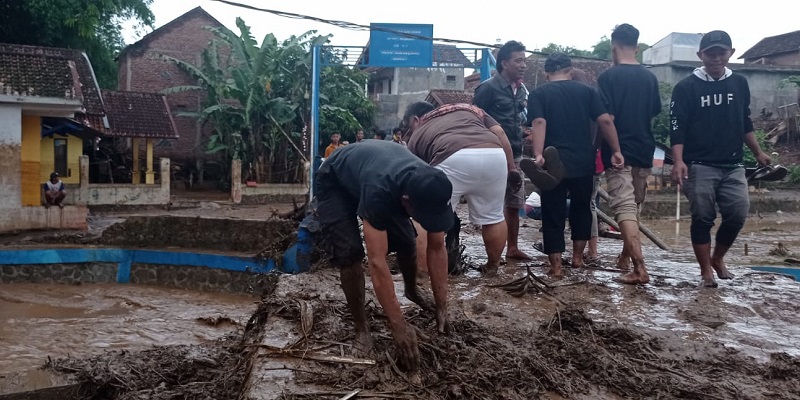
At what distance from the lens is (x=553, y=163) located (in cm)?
526

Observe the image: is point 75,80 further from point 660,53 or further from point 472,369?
point 660,53

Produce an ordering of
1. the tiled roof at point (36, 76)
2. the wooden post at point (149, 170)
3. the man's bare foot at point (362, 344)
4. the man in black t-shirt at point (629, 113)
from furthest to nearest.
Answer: the wooden post at point (149, 170)
the tiled roof at point (36, 76)
the man in black t-shirt at point (629, 113)
the man's bare foot at point (362, 344)

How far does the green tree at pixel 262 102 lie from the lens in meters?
22.5

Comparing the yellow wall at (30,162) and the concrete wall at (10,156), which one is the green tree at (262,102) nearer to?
the yellow wall at (30,162)

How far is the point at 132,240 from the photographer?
1288cm

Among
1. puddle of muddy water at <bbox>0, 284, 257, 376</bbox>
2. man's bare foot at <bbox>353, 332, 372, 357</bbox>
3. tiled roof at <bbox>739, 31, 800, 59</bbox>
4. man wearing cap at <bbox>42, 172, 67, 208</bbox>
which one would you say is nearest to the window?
man wearing cap at <bbox>42, 172, 67, 208</bbox>

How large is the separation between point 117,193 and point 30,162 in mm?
4766

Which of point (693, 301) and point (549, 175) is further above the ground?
point (549, 175)

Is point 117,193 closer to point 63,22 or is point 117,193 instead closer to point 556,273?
point 63,22

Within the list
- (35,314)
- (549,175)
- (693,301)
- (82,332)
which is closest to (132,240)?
(35,314)

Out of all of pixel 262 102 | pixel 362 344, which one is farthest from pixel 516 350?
pixel 262 102

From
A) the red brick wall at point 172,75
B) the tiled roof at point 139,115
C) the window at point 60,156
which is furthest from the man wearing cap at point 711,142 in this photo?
the red brick wall at point 172,75

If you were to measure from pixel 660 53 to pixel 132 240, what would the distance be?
91.5 feet

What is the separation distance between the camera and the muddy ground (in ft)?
10.7
